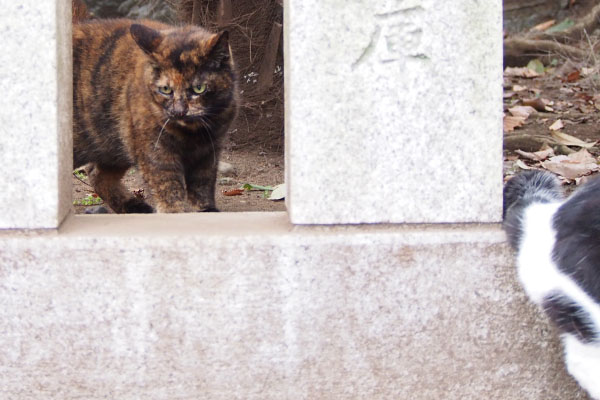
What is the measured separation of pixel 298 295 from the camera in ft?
6.70

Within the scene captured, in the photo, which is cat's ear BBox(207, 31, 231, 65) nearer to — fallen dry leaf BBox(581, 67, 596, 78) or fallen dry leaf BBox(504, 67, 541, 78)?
fallen dry leaf BBox(581, 67, 596, 78)

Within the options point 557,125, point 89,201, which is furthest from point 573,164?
point 89,201

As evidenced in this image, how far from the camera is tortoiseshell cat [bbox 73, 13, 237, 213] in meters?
3.45

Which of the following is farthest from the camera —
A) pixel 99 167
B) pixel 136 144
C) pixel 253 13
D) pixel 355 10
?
pixel 253 13

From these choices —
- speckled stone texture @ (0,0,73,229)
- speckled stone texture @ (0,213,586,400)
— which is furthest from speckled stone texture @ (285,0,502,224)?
speckled stone texture @ (0,0,73,229)

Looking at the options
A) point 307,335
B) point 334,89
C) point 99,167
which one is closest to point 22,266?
point 307,335

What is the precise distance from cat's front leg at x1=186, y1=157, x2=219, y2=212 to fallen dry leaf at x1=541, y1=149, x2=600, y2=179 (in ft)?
5.82

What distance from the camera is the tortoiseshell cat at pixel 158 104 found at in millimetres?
3447

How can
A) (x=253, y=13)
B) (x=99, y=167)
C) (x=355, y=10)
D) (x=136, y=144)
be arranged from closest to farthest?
(x=355, y=10), (x=136, y=144), (x=99, y=167), (x=253, y=13)

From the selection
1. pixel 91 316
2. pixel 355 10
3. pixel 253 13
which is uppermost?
pixel 355 10

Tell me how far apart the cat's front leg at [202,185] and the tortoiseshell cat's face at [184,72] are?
30 cm

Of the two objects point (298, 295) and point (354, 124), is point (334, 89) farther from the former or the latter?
point (298, 295)

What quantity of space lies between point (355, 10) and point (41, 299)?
3.70 feet

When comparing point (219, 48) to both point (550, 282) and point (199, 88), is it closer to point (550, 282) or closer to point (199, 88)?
point (199, 88)
